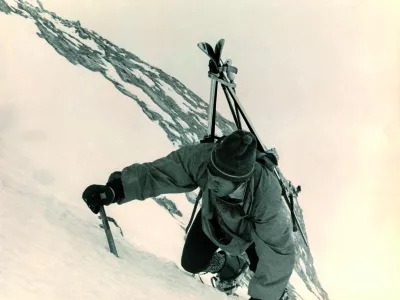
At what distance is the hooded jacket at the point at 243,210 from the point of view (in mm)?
1138

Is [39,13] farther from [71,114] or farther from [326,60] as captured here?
[326,60]

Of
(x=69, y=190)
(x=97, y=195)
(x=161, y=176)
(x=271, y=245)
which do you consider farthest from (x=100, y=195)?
(x=271, y=245)

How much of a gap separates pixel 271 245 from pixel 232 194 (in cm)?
15

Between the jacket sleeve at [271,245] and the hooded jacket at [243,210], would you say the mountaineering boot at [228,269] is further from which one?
the jacket sleeve at [271,245]

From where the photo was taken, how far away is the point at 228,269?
1.45m

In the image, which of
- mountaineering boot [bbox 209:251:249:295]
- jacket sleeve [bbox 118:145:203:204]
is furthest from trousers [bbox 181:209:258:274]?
jacket sleeve [bbox 118:145:203:204]

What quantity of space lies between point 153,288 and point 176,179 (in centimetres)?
27

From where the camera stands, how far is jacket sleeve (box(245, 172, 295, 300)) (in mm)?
1133

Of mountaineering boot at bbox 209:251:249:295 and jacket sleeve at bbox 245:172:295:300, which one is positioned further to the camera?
mountaineering boot at bbox 209:251:249:295

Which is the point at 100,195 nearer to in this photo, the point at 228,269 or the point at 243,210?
the point at 243,210

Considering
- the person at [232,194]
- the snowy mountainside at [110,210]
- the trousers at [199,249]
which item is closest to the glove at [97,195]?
the person at [232,194]

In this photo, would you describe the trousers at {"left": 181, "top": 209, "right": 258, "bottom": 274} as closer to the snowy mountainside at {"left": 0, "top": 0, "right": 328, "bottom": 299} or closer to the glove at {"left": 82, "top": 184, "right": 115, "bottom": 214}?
the snowy mountainside at {"left": 0, "top": 0, "right": 328, "bottom": 299}

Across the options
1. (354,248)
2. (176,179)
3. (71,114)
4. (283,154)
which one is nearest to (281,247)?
(176,179)

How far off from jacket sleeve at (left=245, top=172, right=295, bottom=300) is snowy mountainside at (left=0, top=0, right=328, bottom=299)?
0.27 m
